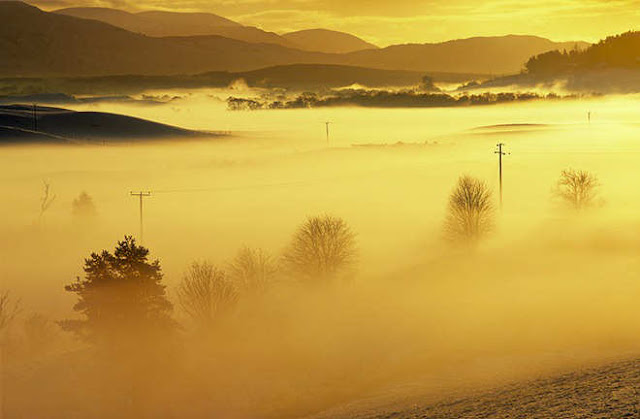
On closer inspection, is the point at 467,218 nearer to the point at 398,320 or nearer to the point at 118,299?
the point at 398,320

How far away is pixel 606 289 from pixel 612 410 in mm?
42974

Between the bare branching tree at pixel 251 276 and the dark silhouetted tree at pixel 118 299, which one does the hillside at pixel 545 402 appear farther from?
the bare branching tree at pixel 251 276

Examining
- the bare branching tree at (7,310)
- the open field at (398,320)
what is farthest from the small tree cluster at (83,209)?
the bare branching tree at (7,310)

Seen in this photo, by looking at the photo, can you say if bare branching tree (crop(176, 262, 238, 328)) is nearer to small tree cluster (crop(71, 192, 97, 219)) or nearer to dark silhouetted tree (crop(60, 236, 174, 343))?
dark silhouetted tree (crop(60, 236, 174, 343))

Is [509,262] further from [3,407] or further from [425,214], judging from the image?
[3,407]

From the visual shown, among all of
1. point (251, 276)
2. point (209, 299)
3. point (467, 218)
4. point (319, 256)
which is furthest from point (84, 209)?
point (209, 299)

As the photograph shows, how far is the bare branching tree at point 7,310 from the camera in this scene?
76562 millimetres

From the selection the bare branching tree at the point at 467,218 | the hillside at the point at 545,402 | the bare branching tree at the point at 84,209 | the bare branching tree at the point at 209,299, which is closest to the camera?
the hillside at the point at 545,402

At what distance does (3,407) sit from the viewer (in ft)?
186

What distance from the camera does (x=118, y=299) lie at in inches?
2290

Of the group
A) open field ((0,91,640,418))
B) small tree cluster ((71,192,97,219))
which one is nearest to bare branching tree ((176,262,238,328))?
open field ((0,91,640,418))

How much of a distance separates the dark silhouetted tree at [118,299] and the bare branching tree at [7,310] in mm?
17729

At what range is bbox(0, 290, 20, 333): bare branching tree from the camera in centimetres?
7656

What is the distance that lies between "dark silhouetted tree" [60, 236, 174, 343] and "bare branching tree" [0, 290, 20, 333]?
698 inches
